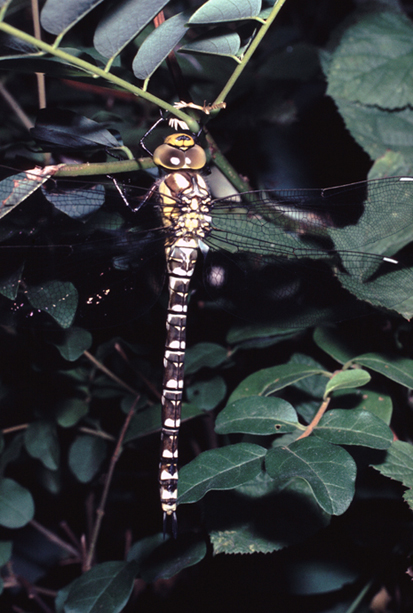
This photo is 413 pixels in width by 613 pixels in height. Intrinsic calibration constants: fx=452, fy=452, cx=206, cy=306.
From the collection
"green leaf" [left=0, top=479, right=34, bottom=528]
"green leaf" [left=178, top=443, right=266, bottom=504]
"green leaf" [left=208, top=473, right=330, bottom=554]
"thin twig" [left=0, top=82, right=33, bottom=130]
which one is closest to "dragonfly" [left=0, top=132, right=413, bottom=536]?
"green leaf" [left=208, top=473, right=330, bottom=554]

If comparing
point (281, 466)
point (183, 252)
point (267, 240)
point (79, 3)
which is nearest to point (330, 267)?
point (267, 240)

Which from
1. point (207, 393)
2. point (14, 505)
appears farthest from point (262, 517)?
point (14, 505)

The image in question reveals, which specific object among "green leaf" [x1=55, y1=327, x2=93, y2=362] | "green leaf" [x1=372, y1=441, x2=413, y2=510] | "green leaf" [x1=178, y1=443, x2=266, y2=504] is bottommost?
"green leaf" [x1=372, y1=441, x2=413, y2=510]

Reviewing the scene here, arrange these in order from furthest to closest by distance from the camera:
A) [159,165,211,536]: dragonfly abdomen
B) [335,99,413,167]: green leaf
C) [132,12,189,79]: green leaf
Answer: [335,99,413,167]: green leaf → [159,165,211,536]: dragonfly abdomen → [132,12,189,79]: green leaf

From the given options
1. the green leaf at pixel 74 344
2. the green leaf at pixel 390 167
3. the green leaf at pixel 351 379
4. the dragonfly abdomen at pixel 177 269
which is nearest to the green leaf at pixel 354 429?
the green leaf at pixel 351 379

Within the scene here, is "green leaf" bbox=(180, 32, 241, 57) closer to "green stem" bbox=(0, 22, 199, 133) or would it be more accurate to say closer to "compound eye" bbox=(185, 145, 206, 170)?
"green stem" bbox=(0, 22, 199, 133)

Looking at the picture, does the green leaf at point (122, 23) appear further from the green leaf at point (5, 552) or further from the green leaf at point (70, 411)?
the green leaf at point (5, 552)

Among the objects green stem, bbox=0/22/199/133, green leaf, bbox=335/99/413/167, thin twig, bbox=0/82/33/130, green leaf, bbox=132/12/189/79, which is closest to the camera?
green stem, bbox=0/22/199/133
